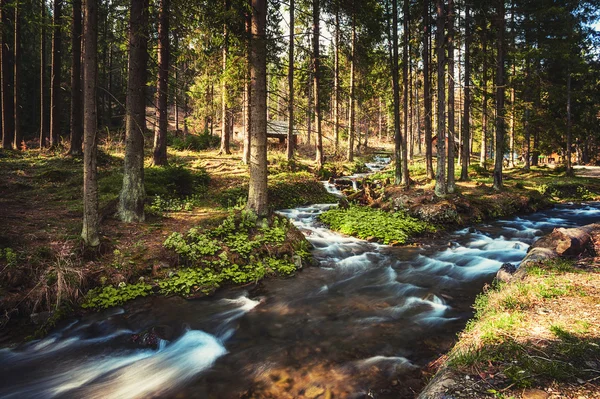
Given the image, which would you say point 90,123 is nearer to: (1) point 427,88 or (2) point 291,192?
(2) point 291,192

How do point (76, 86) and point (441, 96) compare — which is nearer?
point (441, 96)

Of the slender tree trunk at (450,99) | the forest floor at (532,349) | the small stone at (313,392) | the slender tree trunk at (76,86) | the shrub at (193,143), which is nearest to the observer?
the forest floor at (532,349)

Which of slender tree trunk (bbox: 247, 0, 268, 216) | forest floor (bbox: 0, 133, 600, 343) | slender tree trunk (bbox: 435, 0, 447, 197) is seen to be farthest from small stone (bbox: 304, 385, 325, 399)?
slender tree trunk (bbox: 435, 0, 447, 197)

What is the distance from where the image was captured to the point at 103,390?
4797mm

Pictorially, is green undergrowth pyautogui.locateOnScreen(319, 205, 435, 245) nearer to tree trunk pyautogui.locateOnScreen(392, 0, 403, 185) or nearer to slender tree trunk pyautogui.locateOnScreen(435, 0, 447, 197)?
slender tree trunk pyautogui.locateOnScreen(435, 0, 447, 197)

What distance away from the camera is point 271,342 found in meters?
5.95

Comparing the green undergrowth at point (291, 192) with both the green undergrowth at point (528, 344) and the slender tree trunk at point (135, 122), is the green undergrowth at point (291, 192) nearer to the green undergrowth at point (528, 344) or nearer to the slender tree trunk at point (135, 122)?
the slender tree trunk at point (135, 122)

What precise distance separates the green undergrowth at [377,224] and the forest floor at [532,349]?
252 inches

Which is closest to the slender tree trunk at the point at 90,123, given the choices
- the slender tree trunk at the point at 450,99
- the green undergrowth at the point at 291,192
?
the green undergrowth at the point at 291,192

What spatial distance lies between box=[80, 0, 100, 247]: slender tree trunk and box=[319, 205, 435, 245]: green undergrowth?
8114 mm

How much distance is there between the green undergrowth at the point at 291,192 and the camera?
14.3 meters

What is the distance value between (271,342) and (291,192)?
437 inches

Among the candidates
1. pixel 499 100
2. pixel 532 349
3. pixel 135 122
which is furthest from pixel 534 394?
pixel 499 100

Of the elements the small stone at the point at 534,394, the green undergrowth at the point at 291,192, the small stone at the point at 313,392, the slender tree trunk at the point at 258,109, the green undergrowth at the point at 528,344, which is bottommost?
the small stone at the point at 313,392
